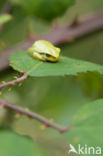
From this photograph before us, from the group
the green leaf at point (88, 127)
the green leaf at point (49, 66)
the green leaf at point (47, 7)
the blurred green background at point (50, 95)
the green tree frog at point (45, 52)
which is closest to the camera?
the green leaf at point (88, 127)

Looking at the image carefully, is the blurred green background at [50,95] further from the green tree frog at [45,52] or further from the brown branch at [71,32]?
the green tree frog at [45,52]

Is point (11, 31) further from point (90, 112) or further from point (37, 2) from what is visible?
point (90, 112)

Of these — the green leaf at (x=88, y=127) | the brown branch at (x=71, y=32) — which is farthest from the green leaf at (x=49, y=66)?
the brown branch at (x=71, y=32)

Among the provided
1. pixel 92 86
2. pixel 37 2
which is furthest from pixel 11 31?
pixel 92 86

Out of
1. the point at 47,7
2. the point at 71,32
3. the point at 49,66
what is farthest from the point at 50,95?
the point at 49,66

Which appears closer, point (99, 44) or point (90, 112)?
point (90, 112)
